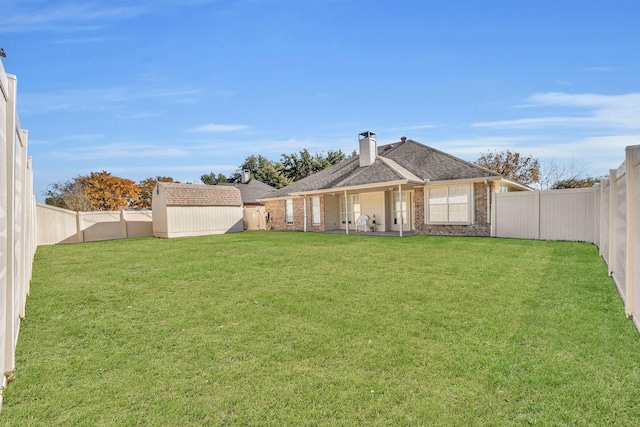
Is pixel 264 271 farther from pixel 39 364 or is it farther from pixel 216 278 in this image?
pixel 39 364

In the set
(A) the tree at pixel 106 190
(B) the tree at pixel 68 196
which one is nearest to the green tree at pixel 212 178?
(A) the tree at pixel 106 190

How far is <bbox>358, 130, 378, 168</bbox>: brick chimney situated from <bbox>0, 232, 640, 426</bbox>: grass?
13063 millimetres

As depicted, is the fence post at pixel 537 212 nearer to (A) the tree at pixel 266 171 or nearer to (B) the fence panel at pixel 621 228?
(B) the fence panel at pixel 621 228

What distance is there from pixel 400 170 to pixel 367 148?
3.47 meters

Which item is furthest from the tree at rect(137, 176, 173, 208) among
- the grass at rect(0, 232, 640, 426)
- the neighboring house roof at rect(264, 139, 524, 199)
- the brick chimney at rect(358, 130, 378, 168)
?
the grass at rect(0, 232, 640, 426)

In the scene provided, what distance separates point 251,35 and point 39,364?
35.8 ft

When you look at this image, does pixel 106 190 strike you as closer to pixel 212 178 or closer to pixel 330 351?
pixel 212 178

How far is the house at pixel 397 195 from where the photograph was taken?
1404 cm

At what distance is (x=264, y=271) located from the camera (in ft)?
23.6

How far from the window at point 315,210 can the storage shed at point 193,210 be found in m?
5.30

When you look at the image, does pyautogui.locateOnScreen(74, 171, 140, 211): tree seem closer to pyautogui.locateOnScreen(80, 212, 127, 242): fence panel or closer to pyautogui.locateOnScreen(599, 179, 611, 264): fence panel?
pyautogui.locateOnScreen(80, 212, 127, 242): fence panel

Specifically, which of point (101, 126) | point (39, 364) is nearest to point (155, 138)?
point (101, 126)

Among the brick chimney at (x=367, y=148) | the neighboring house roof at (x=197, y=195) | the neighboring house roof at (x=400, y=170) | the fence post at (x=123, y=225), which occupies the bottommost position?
the fence post at (x=123, y=225)

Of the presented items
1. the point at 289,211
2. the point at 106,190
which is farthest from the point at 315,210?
the point at 106,190
